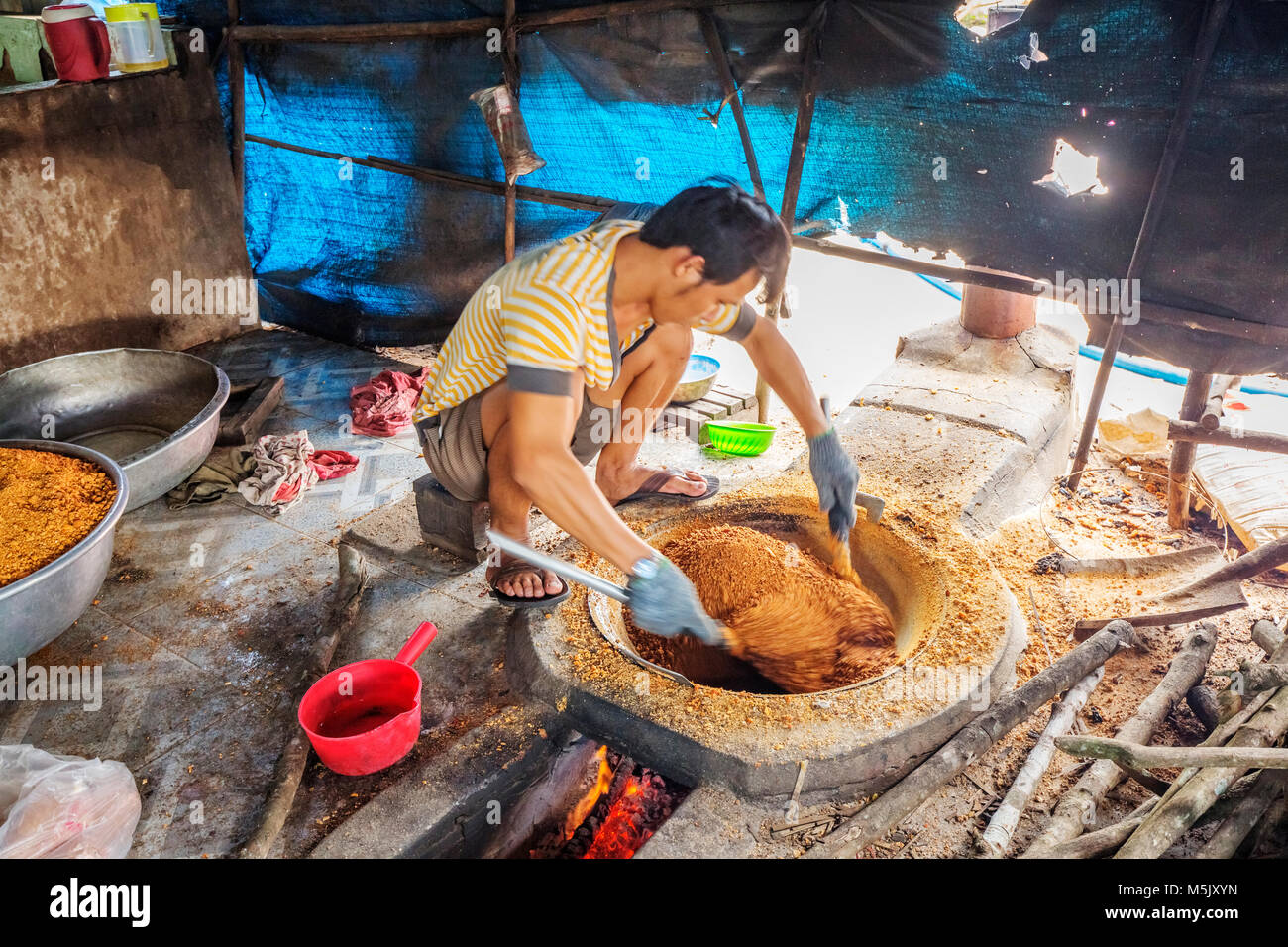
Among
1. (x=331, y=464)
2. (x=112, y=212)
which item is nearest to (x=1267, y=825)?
(x=331, y=464)

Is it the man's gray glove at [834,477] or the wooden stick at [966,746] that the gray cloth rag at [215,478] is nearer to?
the man's gray glove at [834,477]

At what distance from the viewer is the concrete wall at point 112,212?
15.0 feet

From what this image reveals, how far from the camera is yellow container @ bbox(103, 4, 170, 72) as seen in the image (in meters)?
4.86

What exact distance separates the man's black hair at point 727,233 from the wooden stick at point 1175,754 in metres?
1.41

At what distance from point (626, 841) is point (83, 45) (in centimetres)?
517

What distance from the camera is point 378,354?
5.55 metres

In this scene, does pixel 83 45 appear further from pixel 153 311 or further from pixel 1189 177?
pixel 1189 177

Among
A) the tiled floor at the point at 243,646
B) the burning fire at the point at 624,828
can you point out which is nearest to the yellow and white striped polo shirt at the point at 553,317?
the tiled floor at the point at 243,646

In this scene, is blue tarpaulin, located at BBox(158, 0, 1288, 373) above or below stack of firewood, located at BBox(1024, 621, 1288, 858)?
above

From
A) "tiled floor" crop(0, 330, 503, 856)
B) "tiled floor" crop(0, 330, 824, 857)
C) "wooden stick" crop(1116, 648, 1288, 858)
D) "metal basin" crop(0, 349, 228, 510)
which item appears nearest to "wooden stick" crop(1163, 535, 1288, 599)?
"wooden stick" crop(1116, 648, 1288, 858)

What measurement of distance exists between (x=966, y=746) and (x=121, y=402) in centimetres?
418

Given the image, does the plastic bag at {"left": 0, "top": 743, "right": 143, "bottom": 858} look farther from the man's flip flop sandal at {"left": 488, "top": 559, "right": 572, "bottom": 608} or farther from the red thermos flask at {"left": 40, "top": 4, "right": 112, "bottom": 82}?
the red thermos flask at {"left": 40, "top": 4, "right": 112, "bottom": 82}

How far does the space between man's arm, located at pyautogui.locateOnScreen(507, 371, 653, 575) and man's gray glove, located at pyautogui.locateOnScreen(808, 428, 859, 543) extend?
0.80m
